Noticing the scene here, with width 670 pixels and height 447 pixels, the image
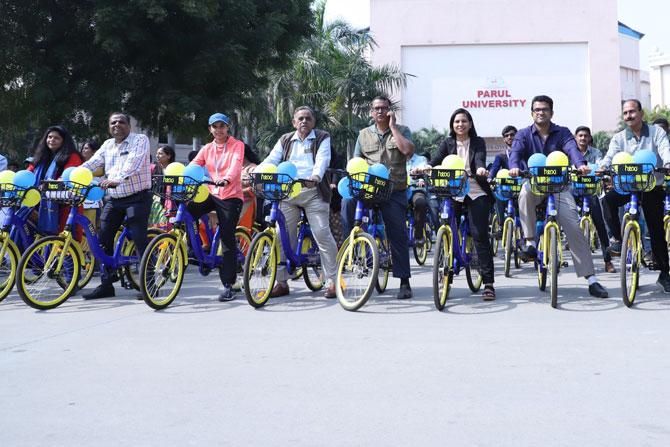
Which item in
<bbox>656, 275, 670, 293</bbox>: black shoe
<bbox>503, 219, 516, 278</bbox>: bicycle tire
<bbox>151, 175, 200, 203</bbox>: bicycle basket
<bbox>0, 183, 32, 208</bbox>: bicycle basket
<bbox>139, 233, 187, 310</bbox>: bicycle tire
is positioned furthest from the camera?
<bbox>503, 219, 516, 278</bbox>: bicycle tire

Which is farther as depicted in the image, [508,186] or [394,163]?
[508,186]

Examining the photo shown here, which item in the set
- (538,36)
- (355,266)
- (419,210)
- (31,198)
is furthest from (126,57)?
(538,36)

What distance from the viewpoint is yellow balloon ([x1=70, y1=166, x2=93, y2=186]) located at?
759cm

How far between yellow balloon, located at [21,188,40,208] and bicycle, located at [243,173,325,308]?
2.54m

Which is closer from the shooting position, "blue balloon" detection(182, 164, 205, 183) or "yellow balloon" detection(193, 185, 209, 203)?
"blue balloon" detection(182, 164, 205, 183)

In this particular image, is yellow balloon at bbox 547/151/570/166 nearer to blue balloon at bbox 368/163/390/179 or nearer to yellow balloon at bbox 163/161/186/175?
blue balloon at bbox 368/163/390/179

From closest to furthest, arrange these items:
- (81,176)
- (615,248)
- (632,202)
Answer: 1. (632,202)
2. (81,176)
3. (615,248)

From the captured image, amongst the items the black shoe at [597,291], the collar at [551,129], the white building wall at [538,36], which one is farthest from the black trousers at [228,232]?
the white building wall at [538,36]

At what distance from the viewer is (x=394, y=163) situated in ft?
25.5

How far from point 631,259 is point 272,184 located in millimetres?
3439

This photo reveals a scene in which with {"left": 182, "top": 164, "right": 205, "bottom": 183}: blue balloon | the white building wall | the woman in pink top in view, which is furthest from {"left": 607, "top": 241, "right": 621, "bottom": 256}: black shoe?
the white building wall

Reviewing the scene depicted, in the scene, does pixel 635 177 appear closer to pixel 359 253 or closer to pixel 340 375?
pixel 359 253

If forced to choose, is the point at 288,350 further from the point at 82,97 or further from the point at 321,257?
the point at 82,97

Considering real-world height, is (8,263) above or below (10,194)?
below
